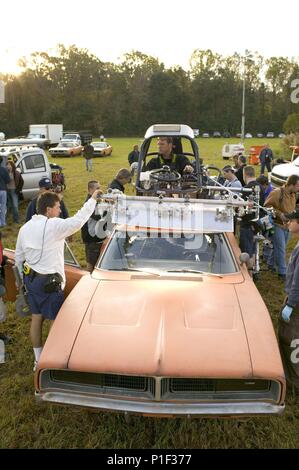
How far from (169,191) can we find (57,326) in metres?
2.81

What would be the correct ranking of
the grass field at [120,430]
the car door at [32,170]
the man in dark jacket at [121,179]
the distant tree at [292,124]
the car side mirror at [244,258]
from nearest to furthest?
1. the grass field at [120,430]
2. the car side mirror at [244,258]
3. the man in dark jacket at [121,179]
4. the car door at [32,170]
5. the distant tree at [292,124]

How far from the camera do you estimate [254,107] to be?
74625 millimetres

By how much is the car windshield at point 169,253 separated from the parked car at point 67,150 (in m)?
25.3

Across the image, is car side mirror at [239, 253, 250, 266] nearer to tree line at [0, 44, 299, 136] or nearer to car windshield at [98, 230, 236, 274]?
car windshield at [98, 230, 236, 274]

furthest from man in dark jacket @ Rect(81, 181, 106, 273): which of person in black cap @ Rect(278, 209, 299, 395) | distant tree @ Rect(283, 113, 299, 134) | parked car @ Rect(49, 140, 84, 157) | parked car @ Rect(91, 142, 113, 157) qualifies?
distant tree @ Rect(283, 113, 299, 134)

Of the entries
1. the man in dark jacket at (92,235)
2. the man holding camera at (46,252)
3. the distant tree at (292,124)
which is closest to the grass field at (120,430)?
the man holding camera at (46,252)

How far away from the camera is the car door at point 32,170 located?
1192 cm

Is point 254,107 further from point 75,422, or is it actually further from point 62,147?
point 75,422

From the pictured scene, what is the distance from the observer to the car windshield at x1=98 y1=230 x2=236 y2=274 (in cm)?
423

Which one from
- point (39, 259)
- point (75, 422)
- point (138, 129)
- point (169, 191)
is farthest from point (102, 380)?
point (138, 129)

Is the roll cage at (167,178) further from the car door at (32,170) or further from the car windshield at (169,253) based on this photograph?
the car door at (32,170)

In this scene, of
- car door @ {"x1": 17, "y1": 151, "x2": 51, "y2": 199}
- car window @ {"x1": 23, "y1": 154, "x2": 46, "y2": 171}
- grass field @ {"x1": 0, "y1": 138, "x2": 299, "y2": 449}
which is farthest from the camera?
car window @ {"x1": 23, "y1": 154, "x2": 46, "y2": 171}

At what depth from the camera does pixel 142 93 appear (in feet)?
232

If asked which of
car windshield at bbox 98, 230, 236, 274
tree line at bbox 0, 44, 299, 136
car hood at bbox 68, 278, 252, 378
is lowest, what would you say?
car hood at bbox 68, 278, 252, 378
